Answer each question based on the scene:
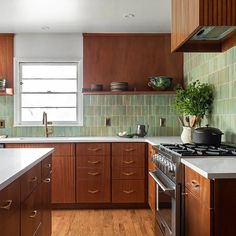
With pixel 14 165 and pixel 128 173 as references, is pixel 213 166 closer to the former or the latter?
pixel 14 165

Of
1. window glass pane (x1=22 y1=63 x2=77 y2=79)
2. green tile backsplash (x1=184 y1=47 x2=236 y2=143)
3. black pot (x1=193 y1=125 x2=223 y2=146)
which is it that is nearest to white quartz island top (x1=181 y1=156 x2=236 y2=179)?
black pot (x1=193 y1=125 x2=223 y2=146)

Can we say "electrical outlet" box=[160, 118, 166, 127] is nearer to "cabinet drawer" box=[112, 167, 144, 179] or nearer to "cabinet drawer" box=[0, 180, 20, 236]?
"cabinet drawer" box=[112, 167, 144, 179]

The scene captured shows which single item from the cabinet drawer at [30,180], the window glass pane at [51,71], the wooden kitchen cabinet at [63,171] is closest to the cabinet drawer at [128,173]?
the wooden kitchen cabinet at [63,171]

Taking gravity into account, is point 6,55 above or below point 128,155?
above

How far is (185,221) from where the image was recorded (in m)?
2.27

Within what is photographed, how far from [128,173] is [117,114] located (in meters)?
0.97

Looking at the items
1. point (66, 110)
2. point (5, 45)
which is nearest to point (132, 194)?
Answer: point (66, 110)

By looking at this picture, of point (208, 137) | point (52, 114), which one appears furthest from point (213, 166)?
point (52, 114)

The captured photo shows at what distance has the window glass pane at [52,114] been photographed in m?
5.09

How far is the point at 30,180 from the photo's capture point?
2.23 m

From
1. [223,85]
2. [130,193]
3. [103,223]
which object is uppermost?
[223,85]

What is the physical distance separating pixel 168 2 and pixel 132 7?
40 cm

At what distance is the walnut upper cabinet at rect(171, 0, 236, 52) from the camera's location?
7.54ft

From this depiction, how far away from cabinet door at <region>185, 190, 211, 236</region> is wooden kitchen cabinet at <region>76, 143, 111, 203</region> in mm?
2292
